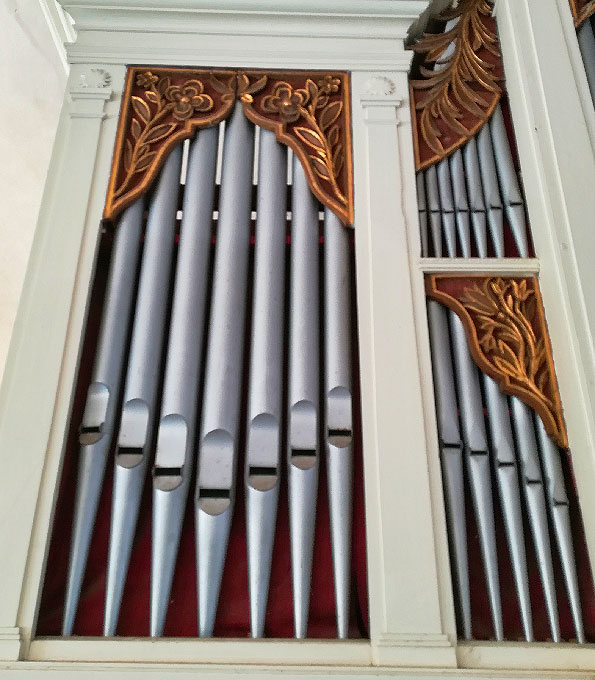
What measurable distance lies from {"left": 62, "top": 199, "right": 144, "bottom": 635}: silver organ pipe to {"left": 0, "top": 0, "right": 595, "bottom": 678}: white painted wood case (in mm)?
84

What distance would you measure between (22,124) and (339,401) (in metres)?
3.11

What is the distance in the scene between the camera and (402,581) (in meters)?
2.32

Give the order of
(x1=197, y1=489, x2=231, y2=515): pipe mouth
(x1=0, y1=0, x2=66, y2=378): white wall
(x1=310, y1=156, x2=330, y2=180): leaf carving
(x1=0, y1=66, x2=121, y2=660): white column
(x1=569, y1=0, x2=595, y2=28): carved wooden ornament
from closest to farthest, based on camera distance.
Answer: (x1=0, y1=66, x2=121, y2=660): white column → (x1=197, y1=489, x2=231, y2=515): pipe mouth → (x1=310, y1=156, x2=330, y2=180): leaf carving → (x1=569, y1=0, x2=595, y2=28): carved wooden ornament → (x1=0, y1=0, x2=66, y2=378): white wall

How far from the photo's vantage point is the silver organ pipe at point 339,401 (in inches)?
95.6

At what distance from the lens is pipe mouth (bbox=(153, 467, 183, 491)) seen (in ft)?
8.16

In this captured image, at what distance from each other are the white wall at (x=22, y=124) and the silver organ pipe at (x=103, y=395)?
5.72 feet

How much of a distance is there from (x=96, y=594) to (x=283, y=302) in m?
1.21

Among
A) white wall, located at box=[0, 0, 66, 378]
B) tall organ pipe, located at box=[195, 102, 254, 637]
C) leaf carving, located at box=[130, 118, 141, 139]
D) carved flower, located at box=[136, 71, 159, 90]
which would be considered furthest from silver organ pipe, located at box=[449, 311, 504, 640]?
white wall, located at box=[0, 0, 66, 378]

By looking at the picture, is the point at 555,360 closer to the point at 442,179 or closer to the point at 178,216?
the point at 442,179

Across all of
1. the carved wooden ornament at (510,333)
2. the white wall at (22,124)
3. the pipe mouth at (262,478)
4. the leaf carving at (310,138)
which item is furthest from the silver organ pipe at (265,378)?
the white wall at (22,124)

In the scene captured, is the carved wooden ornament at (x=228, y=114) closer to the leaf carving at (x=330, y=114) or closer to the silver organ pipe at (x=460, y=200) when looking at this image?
the leaf carving at (x=330, y=114)

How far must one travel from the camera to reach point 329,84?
11.2ft

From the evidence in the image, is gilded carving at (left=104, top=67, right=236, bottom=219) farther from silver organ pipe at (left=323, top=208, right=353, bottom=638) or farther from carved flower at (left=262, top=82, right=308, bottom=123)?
silver organ pipe at (left=323, top=208, right=353, bottom=638)

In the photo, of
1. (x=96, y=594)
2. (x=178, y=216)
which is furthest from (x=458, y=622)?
(x=178, y=216)
